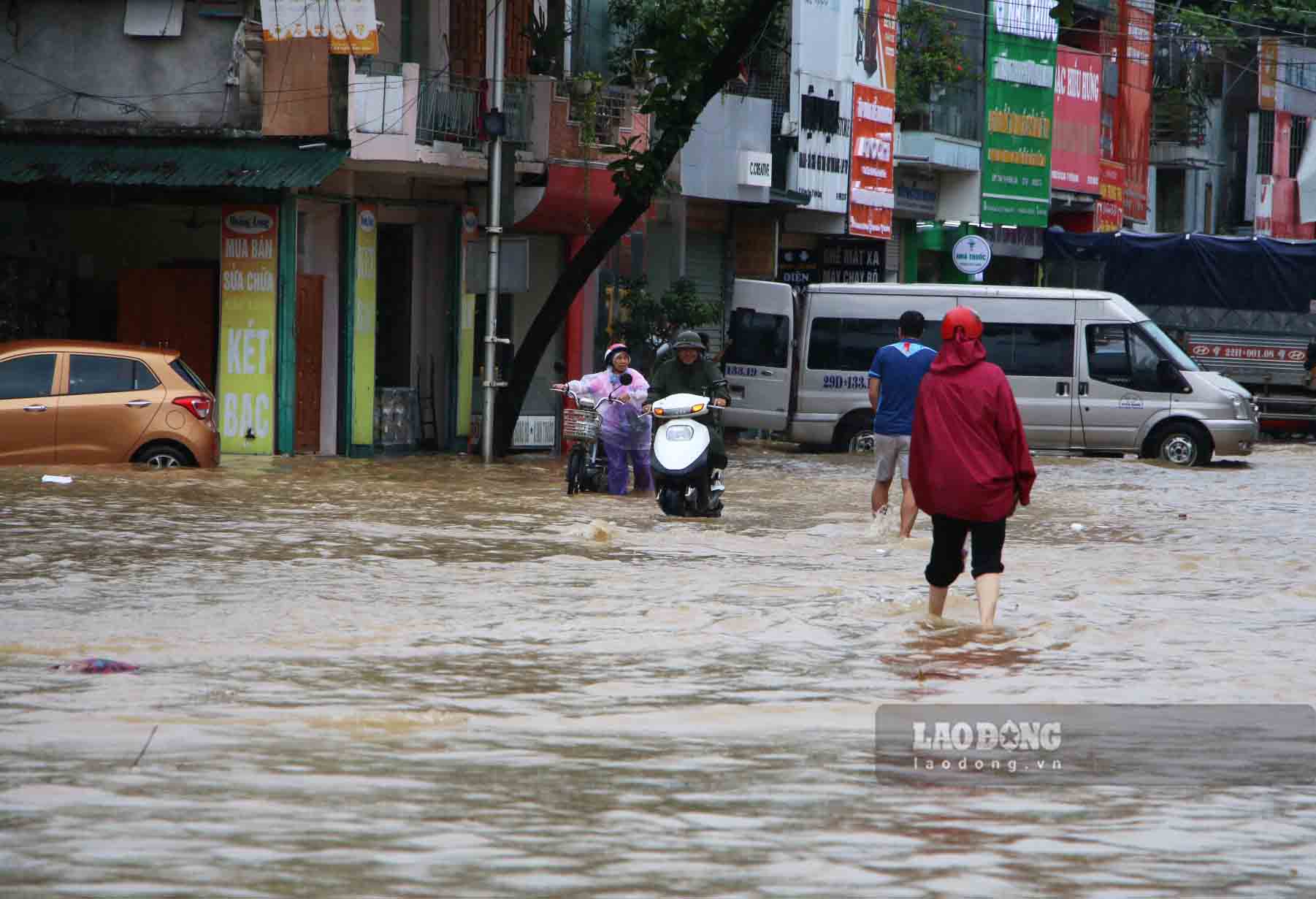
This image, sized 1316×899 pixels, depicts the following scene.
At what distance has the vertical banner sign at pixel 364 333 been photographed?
26719 mm

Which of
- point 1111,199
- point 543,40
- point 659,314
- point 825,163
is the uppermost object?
point 543,40

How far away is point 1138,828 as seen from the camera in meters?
6.29

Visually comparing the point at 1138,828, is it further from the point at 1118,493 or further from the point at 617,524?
the point at 1118,493

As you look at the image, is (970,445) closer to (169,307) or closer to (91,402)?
(91,402)

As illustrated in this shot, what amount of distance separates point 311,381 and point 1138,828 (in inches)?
822

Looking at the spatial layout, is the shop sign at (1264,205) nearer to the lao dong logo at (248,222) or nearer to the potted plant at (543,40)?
the potted plant at (543,40)

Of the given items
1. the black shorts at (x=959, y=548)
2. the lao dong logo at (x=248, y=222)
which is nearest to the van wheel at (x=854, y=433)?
the lao dong logo at (x=248, y=222)

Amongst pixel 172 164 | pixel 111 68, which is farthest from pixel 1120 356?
pixel 111 68

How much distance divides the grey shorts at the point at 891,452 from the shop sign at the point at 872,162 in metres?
20.9

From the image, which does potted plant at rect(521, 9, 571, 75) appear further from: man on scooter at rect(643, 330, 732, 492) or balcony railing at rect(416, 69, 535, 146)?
man on scooter at rect(643, 330, 732, 492)

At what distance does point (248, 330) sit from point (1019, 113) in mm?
23447

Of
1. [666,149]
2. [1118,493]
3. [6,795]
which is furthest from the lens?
[666,149]

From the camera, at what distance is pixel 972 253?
3625cm

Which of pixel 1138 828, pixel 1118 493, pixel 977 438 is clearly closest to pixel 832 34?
pixel 1118 493
